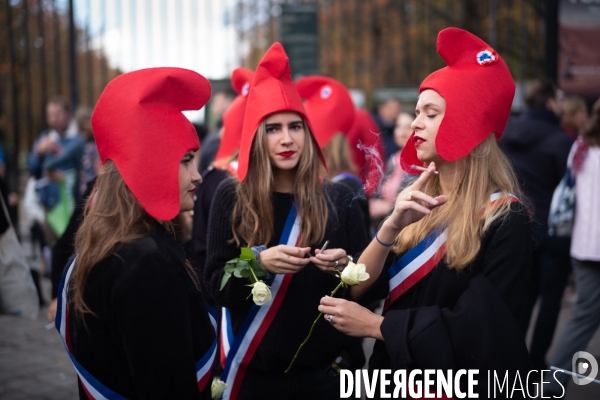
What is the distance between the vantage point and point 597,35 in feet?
24.1

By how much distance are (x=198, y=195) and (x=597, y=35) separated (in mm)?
5181

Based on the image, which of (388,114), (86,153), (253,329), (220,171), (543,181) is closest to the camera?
(253,329)

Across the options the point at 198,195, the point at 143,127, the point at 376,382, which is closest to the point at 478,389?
the point at 376,382

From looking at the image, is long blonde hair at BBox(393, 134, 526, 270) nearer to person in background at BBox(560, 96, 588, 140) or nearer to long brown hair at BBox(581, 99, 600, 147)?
long brown hair at BBox(581, 99, 600, 147)

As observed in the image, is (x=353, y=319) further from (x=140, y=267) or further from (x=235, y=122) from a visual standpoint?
(x=235, y=122)

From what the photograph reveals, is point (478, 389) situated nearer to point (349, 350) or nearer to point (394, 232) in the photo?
point (394, 232)

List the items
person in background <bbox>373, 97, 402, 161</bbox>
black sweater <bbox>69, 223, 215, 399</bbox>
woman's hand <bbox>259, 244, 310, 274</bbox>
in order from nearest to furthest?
black sweater <bbox>69, 223, 215, 399</bbox> < woman's hand <bbox>259, 244, 310, 274</bbox> < person in background <bbox>373, 97, 402, 161</bbox>

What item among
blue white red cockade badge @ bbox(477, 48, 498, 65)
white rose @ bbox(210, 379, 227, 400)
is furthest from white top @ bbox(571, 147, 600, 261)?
white rose @ bbox(210, 379, 227, 400)

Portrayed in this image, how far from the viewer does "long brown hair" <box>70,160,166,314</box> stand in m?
2.06

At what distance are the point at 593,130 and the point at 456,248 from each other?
3057 millimetres

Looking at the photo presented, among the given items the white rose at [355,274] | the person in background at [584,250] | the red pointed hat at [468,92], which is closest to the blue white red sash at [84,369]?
the white rose at [355,274]

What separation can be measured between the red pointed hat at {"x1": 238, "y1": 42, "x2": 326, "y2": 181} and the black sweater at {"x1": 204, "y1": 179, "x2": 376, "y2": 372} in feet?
0.69

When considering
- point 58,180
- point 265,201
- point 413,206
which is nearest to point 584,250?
point 265,201

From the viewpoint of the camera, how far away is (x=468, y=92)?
2.51 metres
